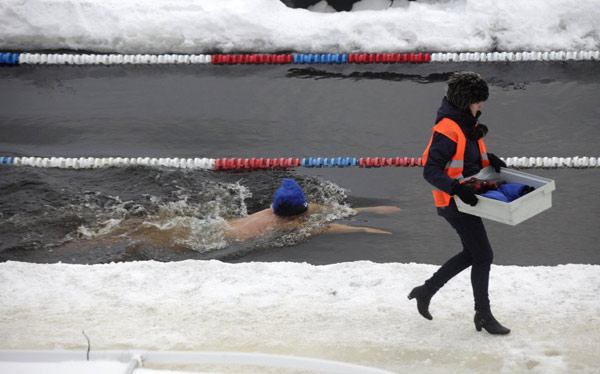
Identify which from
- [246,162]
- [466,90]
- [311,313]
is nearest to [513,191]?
[466,90]

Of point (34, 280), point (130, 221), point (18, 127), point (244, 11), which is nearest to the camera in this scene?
point (34, 280)

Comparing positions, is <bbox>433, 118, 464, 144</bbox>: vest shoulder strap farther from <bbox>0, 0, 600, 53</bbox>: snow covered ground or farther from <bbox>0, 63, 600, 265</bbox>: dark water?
<bbox>0, 0, 600, 53</bbox>: snow covered ground

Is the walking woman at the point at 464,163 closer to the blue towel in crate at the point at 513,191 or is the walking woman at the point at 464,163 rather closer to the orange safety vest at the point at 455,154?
the orange safety vest at the point at 455,154

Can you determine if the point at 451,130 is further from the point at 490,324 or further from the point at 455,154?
the point at 490,324

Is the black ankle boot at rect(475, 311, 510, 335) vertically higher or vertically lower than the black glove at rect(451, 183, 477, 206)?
lower

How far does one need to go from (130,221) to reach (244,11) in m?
4.06

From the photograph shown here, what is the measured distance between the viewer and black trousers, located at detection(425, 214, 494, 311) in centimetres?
353

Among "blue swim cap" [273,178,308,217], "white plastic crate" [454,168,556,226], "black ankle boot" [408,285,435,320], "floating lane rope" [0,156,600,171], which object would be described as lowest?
"floating lane rope" [0,156,600,171]

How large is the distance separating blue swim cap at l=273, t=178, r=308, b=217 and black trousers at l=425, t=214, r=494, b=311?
1980mm

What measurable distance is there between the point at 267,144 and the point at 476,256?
12.7 ft

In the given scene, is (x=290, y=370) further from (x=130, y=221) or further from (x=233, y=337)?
(x=130, y=221)

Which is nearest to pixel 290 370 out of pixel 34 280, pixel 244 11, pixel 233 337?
pixel 233 337

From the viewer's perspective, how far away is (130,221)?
5801 mm

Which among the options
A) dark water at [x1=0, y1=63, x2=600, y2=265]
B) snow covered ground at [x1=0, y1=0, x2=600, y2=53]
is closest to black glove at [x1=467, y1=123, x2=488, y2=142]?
dark water at [x1=0, y1=63, x2=600, y2=265]
